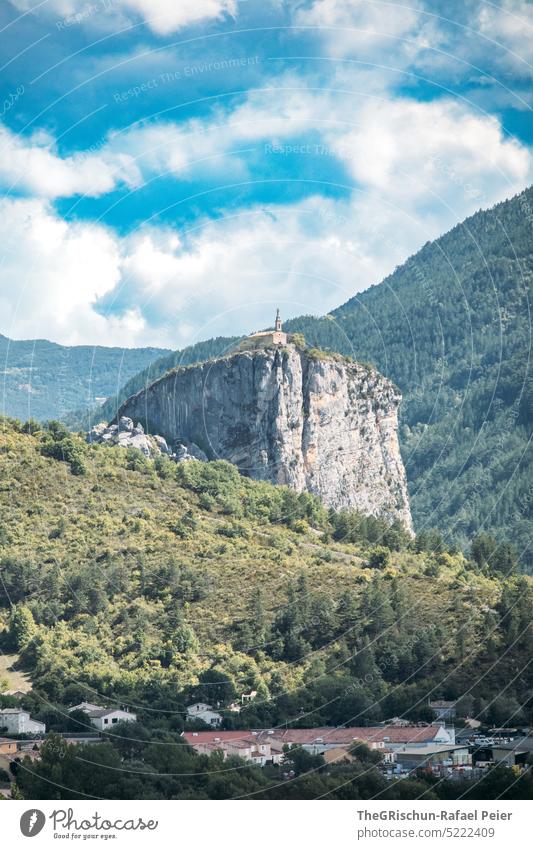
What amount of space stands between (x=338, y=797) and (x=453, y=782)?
4384mm

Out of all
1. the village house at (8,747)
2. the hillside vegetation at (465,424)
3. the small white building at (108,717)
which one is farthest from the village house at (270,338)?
the village house at (8,747)

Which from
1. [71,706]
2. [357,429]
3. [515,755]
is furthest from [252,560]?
[357,429]

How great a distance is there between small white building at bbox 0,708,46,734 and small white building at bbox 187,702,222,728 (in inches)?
262

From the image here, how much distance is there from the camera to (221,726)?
67812 millimetres

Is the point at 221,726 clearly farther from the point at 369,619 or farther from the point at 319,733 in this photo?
the point at 369,619

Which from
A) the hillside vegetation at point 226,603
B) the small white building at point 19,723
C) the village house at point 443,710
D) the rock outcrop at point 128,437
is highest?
the rock outcrop at point 128,437

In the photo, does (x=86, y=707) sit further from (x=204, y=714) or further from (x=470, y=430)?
(x=470, y=430)

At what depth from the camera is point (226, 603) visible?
3351 inches

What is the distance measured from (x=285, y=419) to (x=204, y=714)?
68953 millimetres

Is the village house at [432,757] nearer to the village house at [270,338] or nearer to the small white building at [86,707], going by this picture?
the small white building at [86,707]

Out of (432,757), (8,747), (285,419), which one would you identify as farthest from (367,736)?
(285,419)

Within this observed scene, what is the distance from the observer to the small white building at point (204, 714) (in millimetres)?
68688

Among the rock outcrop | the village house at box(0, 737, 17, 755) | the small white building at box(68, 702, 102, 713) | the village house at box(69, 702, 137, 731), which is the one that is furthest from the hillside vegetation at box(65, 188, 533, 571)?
the village house at box(0, 737, 17, 755)

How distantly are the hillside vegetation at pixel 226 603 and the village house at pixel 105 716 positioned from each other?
7.38ft
